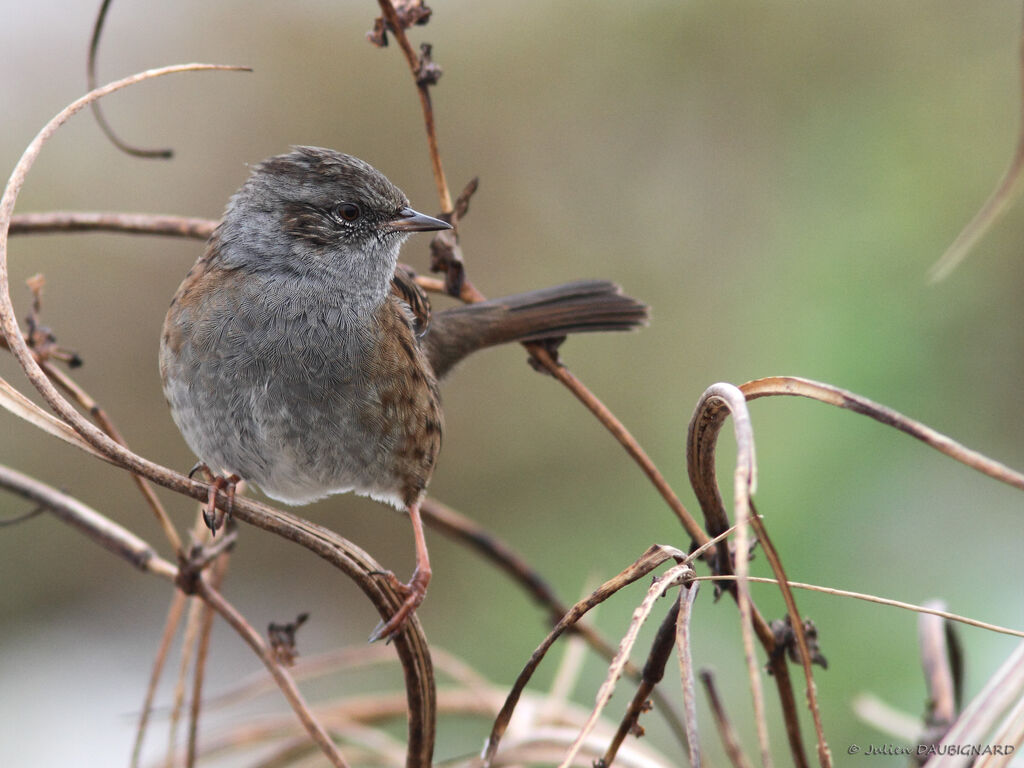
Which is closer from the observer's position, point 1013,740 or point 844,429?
point 1013,740

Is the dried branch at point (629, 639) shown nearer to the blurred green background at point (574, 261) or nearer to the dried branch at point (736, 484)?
the dried branch at point (736, 484)

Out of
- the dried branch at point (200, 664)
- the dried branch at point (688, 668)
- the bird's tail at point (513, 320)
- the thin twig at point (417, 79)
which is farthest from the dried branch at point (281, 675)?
the bird's tail at point (513, 320)

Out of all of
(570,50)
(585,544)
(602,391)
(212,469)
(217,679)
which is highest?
(570,50)

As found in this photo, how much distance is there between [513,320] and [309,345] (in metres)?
0.88

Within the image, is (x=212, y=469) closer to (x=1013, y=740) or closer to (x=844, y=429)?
(x=1013, y=740)

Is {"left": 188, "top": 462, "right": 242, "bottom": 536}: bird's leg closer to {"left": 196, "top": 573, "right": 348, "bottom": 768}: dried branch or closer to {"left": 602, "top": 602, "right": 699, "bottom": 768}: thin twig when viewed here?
{"left": 196, "top": 573, "right": 348, "bottom": 768}: dried branch

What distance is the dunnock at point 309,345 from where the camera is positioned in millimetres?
2533

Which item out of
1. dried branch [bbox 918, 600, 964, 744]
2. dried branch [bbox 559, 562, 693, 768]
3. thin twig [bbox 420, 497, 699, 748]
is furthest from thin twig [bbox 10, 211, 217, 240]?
dried branch [bbox 918, 600, 964, 744]

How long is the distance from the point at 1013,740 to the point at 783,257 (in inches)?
165

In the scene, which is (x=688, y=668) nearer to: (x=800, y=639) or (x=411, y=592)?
(x=800, y=639)

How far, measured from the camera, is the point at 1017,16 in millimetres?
5215

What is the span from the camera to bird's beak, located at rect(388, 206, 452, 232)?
2649mm

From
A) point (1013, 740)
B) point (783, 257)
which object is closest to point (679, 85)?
point (783, 257)

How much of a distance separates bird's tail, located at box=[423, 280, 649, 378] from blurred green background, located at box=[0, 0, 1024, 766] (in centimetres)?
118
